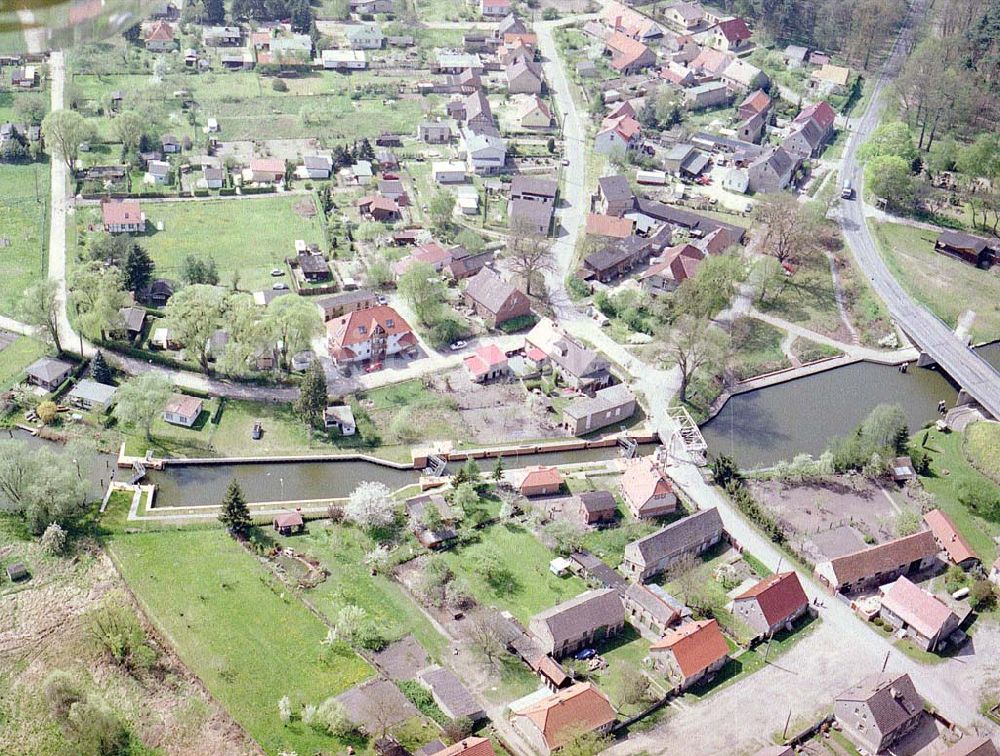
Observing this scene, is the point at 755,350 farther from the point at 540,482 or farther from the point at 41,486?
the point at 41,486

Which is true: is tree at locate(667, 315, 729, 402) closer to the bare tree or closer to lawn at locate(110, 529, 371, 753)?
the bare tree

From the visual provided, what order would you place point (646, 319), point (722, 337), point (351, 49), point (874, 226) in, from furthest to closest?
point (351, 49) < point (874, 226) < point (646, 319) < point (722, 337)

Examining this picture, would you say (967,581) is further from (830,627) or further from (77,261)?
(77,261)

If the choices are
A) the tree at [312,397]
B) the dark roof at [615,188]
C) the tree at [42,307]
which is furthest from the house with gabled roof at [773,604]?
the tree at [42,307]

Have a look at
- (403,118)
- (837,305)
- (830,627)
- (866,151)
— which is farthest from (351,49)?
(830,627)

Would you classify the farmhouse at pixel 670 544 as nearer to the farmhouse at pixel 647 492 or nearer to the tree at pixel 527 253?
the farmhouse at pixel 647 492

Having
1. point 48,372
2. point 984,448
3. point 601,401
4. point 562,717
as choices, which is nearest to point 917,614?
point 984,448
